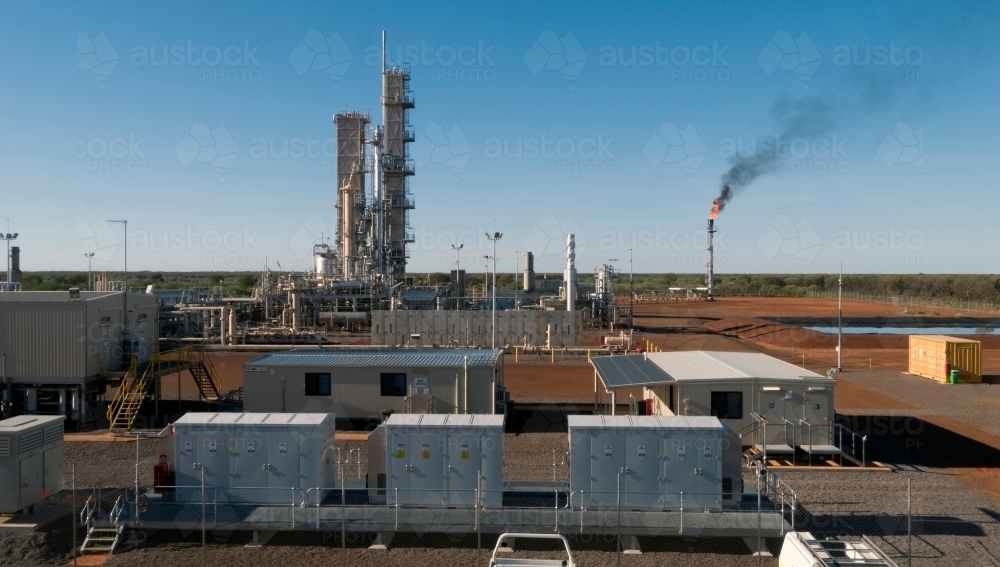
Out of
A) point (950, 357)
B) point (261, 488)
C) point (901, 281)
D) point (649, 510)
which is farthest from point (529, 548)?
point (901, 281)

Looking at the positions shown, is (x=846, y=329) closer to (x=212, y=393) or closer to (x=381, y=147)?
Result: (x=381, y=147)

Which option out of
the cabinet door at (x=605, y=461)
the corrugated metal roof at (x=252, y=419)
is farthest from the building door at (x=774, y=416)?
the corrugated metal roof at (x=252, y=419)

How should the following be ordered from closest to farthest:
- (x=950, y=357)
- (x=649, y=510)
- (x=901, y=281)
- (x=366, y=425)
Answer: (x=649, y=510), (x=366, y=425), (x=950, y=357), (x=901, y=281)

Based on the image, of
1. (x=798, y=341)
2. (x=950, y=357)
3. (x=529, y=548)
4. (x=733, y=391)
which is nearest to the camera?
(x=529, y=548)

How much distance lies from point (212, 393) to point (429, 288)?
31.5 meters

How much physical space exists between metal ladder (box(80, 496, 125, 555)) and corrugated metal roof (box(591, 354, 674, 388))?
11144 mm

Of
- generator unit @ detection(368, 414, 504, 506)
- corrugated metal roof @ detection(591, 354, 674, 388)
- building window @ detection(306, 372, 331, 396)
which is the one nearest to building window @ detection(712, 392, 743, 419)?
corrugated metal roof @ detection(591, 354, 674, 388)

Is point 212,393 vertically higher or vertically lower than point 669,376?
lower

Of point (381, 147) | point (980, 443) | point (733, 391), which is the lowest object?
point (980, 443)

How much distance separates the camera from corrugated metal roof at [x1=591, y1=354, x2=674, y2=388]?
18719 mm

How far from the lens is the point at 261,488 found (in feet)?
42.8

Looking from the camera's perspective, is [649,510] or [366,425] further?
[366,425]

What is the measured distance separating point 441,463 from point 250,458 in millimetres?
3419

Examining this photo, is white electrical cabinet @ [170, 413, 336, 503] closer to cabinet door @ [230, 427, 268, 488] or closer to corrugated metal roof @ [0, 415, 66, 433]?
cabinet door @ [230, 427, 268, 488]
